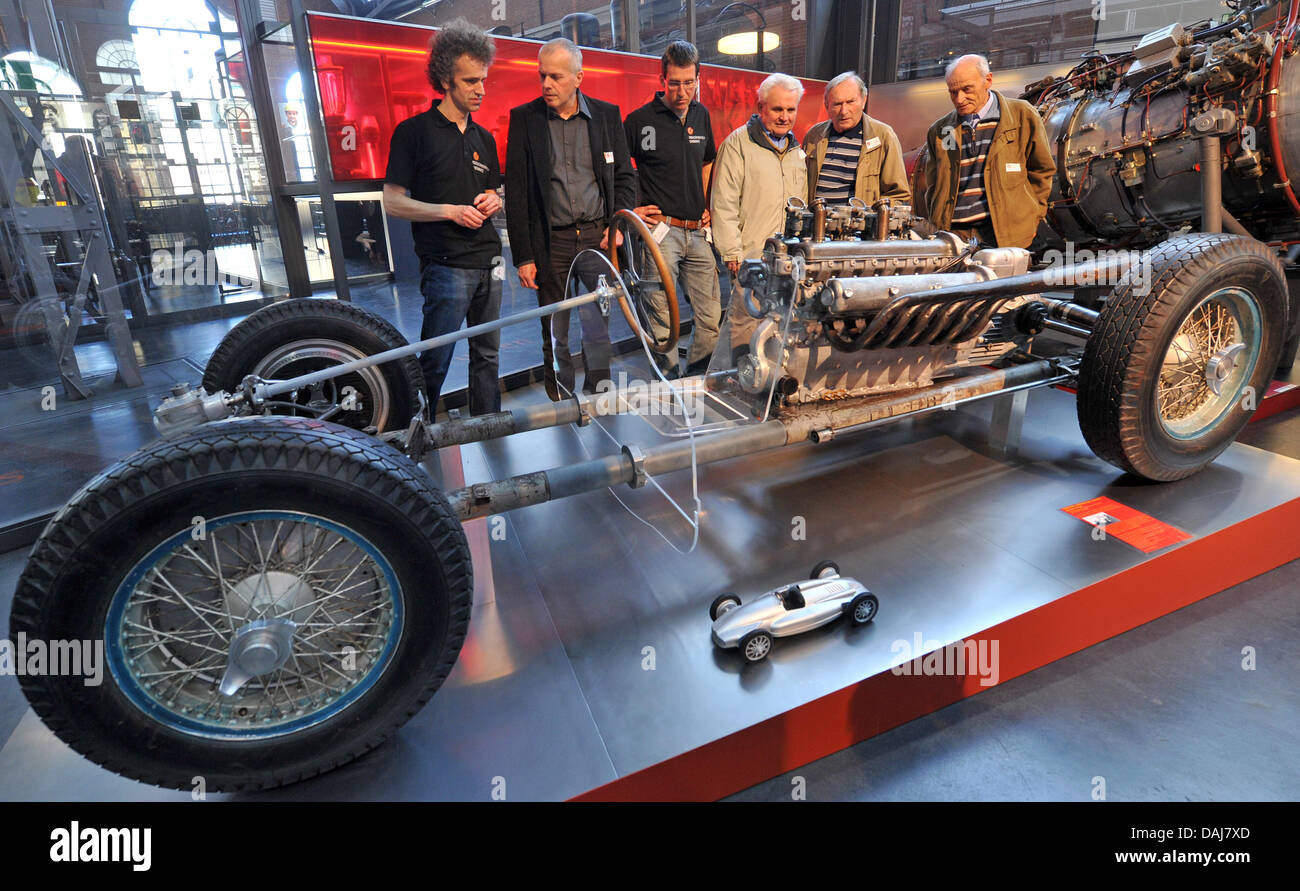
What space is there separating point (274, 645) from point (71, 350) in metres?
3.42

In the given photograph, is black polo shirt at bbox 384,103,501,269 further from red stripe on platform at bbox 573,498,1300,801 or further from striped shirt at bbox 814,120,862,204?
red stripe on platform at bbox 573,498,1300,801

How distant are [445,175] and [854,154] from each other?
7.67 ft

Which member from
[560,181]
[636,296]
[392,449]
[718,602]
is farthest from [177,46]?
[718,602]

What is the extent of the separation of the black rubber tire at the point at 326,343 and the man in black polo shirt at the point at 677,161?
4.99ft

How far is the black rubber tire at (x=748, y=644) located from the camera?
2.08 meters

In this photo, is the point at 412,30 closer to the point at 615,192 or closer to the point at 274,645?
the point at 615,192

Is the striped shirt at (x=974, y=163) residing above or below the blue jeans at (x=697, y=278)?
above

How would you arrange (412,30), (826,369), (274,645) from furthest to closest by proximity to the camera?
(412,30)
(826,369)
(274,645)

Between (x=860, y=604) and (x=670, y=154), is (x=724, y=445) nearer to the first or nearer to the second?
(x=860, y=604)

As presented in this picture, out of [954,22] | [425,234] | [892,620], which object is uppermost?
[954,22]

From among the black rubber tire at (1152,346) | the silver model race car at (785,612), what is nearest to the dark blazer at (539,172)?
the silver model race car at (785,612)

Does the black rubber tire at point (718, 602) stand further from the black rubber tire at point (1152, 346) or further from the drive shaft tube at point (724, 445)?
the black rubber tire at point (1152, 346)
